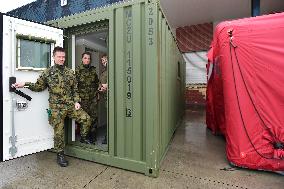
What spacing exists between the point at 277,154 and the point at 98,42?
4.82 meters

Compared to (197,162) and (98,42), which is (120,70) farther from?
(98,42)

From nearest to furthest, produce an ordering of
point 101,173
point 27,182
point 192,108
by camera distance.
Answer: point 27,182 < point 101,173 < point 192,108

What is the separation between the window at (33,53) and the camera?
2799 millimetres

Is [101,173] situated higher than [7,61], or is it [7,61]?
[7,61]

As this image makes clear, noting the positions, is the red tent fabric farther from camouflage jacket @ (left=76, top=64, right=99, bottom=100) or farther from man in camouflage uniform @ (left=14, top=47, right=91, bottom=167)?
camouflage jacket @ (left=76, top=64, right=99, bottom=100)

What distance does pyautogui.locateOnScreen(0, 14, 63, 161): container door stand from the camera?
2.59 meters

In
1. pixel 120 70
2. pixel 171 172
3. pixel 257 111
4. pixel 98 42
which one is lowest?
pixel 171 172

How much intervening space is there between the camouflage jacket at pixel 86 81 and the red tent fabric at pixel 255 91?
259 cm

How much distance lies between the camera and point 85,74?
396 cm

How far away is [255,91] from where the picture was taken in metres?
2.77

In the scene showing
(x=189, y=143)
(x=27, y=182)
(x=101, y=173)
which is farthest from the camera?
(x=189, y=143)

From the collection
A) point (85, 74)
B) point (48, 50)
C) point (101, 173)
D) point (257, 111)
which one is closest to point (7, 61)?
point (48, 50)

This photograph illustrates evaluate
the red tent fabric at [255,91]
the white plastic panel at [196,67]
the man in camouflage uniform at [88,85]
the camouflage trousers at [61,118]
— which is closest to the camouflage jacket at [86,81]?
the man in camouflage uniform at [88,85]

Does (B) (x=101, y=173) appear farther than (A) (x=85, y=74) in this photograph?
No
